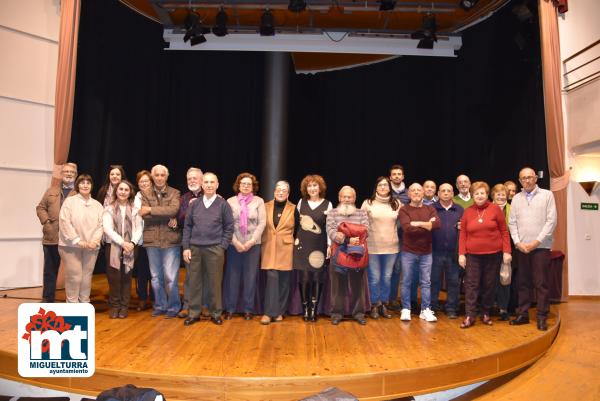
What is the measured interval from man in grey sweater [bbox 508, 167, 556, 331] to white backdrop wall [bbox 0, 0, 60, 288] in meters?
5.28

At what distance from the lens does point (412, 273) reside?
4.16 meters

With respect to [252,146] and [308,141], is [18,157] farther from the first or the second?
[308,141]

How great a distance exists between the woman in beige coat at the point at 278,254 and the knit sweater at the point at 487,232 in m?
1.56

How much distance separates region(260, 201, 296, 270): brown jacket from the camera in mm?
3988

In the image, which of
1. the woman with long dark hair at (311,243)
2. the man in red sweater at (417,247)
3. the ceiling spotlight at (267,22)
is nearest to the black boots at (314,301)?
the woman with long dark hair at (311,243)

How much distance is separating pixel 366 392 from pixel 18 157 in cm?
487

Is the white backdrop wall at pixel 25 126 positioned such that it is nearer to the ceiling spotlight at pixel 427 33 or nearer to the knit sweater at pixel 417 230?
the knit sweater at pixel 417 230

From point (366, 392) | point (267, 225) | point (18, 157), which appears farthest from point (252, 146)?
point (366, 392)

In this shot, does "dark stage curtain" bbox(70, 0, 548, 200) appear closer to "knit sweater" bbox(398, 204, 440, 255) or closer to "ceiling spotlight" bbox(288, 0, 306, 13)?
"ceiling spotlight" bbox(288, 0, 306, 13)

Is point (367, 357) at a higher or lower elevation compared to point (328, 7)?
lower

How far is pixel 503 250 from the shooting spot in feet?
12.8

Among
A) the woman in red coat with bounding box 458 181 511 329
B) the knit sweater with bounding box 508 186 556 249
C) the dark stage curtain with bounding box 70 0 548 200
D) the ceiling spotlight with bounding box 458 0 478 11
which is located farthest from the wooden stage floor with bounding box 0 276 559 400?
the ceiling spotlight with bounding box 458 0 478 11

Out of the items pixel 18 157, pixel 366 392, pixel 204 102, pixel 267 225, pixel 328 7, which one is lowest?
pixel 366 392
